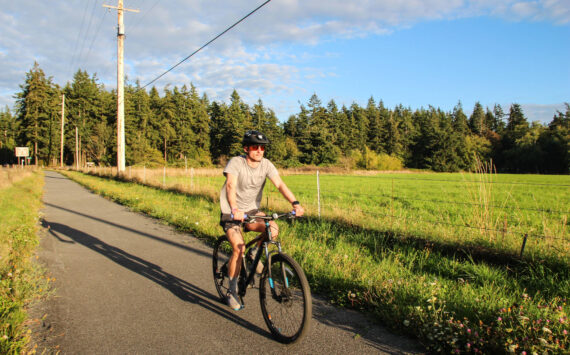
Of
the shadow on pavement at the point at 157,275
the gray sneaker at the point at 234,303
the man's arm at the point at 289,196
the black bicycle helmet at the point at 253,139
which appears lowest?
the shadow on pavement at the point at 157,275

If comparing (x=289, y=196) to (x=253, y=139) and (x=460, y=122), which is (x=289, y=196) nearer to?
(x=253, y=139)

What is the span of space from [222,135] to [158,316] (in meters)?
77.1

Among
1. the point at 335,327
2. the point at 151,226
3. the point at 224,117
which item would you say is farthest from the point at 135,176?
the point at 224,117

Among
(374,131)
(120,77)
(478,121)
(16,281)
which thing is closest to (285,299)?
(16,281)

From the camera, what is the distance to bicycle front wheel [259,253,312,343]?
294cm

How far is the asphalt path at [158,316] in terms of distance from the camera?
3066 millimetres

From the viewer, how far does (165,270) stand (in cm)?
536

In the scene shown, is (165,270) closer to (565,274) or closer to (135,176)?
(565,274)

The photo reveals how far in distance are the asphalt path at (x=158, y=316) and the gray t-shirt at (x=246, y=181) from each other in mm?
1218

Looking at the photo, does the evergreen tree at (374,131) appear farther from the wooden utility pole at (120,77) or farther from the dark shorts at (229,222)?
the dark shorts at (229,222)

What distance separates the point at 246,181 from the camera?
3611 millimetres

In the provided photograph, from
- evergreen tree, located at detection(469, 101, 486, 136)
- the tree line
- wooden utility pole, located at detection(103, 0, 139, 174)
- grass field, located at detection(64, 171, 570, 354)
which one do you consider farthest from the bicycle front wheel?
evergreen tree, located at detection(469, 101, 486, 136)

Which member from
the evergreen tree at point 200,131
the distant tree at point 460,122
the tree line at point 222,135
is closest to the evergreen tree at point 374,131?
the tree line at point 222,135

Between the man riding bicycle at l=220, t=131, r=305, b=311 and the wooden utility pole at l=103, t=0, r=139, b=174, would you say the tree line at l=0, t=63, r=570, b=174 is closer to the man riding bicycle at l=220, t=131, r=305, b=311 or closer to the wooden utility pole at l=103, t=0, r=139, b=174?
the wooden utility pole at l=103, t=0, r=139, b=174
